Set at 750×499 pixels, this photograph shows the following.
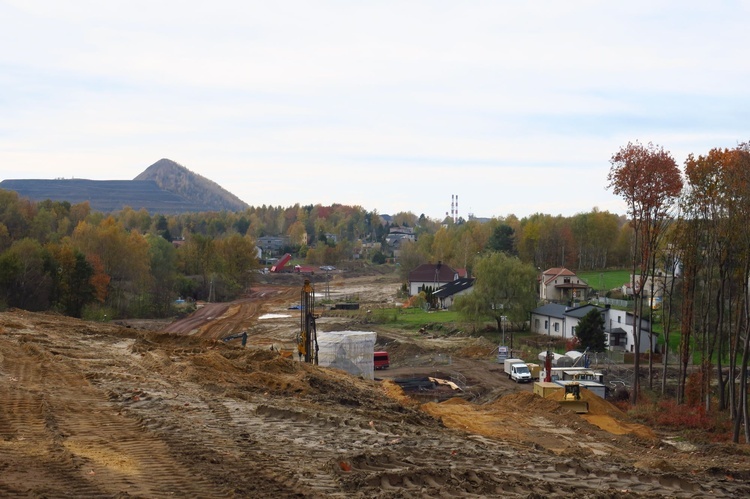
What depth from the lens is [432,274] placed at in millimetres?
90938

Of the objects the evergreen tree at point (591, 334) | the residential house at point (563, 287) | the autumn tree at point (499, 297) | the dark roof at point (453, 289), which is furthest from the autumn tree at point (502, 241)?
the evergreen tree at point (591, 334)

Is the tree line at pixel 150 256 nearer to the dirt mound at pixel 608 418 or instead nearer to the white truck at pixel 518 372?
the white truck at pixel 518 372

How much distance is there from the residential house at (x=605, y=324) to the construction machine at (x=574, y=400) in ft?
54.4

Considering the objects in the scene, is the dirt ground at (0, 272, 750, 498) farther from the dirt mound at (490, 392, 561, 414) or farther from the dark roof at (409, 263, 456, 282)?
the dark roof at (409, 263, 456, 282)

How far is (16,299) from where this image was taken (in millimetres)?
52875

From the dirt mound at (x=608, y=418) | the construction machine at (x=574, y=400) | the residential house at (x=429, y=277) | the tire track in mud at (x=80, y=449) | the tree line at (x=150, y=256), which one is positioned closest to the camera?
the tire track in mud at (x=80, y=449)

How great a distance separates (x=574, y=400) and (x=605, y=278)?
220 feet

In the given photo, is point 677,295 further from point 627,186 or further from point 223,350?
point 223,350

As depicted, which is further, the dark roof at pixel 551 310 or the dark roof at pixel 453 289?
the dark roof at pixel 453 289

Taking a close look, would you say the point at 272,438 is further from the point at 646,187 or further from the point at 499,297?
the point at 499,297

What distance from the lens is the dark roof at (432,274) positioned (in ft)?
296

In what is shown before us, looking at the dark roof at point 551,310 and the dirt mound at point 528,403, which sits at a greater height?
the dark roof at point 551,310

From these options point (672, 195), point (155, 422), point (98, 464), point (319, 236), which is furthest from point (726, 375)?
point (319, 236)

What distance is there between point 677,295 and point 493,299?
17483mm
